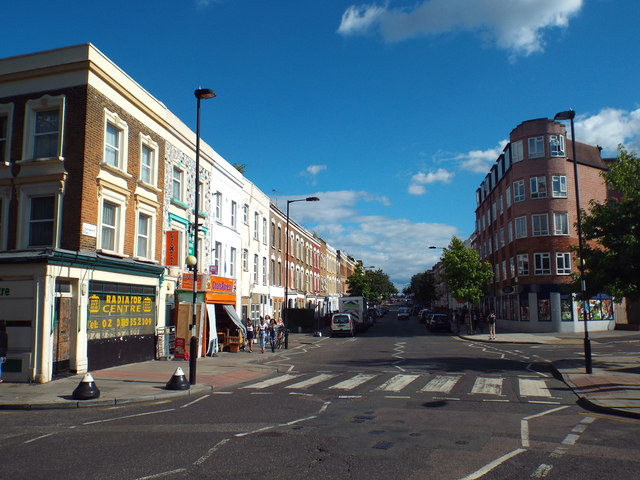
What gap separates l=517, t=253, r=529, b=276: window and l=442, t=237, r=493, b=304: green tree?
344 centimetres

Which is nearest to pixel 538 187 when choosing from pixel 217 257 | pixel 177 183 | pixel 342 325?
pixel 342 325

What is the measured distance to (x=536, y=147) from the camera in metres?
44.6

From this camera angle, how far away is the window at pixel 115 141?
1909 cm

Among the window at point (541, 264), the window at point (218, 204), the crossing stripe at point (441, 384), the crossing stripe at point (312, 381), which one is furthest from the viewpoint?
the window at point (541, 264)

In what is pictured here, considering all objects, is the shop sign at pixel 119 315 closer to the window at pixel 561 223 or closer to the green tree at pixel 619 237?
the green tree at pixel 619 237

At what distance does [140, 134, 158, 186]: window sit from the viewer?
21.6 m

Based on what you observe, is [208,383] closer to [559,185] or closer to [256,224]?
[256,224]

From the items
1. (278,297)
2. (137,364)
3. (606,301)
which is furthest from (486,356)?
(606,301)

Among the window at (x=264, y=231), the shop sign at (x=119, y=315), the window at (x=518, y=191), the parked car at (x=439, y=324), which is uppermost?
the window at (x=518, y=191)

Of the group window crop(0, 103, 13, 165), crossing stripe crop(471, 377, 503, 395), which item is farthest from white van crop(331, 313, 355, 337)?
window crop(0, 103, 13, 165)

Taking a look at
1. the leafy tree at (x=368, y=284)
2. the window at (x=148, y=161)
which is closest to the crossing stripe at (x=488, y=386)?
the window at (x=148, y=161)

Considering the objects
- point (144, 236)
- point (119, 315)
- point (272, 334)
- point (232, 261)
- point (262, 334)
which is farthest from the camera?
point (232, 261)

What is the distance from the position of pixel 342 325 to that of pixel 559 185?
2120cm

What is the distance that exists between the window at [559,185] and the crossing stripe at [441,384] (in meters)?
32.4
